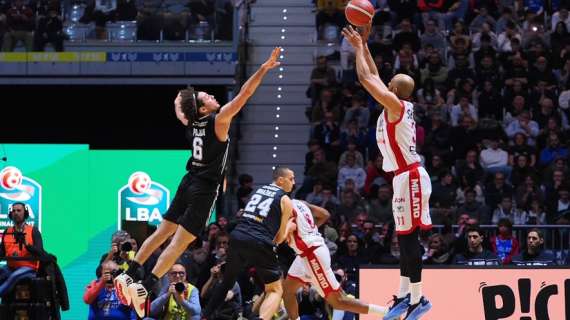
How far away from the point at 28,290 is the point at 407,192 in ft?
19.8

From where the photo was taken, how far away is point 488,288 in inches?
599

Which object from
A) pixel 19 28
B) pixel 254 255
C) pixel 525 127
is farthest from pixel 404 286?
pixel 19 28

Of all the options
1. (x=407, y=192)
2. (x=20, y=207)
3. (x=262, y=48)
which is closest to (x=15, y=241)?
(x=20, y=207)

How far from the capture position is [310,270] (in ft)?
46.8

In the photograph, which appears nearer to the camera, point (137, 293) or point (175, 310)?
point (137, 293)

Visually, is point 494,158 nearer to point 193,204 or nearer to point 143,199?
point 143,199

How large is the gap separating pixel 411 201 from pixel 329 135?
9.41 meters

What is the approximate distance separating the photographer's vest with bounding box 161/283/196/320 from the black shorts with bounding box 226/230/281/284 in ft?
7.04

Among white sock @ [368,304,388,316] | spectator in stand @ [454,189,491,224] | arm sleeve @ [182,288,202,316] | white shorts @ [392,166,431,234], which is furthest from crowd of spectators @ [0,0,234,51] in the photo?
white shorts @ [392,166,431,234]

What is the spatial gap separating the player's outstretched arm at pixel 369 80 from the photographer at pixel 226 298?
4.22 meters

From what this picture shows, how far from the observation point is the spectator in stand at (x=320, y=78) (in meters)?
23.0

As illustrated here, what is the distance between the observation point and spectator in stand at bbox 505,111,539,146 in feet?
70.9

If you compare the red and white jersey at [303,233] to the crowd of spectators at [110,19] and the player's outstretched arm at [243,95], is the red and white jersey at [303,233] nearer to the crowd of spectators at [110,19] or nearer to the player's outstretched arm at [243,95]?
the player's outstretched arm at [243,95]

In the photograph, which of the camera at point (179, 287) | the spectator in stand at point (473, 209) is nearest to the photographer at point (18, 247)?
the camera at point (179, 287)
